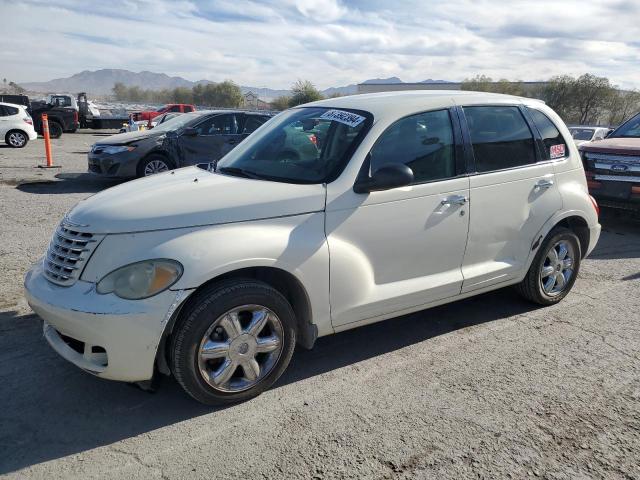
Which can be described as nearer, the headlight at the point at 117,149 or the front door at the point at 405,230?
the front door at the point at 405,230

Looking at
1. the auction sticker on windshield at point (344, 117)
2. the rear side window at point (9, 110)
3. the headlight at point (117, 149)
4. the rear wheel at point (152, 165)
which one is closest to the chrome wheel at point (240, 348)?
the auction sticker on windshield at point (344, 117)

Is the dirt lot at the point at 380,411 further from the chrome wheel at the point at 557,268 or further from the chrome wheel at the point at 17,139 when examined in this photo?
the chrome wheel at the point at 17,139

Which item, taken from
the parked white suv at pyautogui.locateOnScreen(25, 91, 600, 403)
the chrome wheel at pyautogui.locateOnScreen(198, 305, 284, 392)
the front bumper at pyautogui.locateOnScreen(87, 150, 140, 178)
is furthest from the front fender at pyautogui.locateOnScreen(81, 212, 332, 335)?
the front bumper at pyautogui.locateOnScreen(87, 150, 140, 178)

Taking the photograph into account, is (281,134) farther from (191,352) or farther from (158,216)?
(191,352)

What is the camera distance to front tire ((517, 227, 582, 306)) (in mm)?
4734

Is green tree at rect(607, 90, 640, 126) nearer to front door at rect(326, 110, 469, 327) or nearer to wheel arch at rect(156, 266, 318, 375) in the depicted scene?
front door at rect(326, 110, 469, 327)

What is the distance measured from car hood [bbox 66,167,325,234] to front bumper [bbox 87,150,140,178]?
7391 mm

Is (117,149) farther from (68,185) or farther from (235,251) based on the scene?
(235,251)

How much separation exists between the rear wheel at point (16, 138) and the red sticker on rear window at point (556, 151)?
18.7 meters

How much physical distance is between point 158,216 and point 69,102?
2982 cm

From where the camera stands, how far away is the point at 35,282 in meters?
3.33

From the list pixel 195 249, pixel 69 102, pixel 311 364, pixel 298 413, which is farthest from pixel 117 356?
pixel 69 102

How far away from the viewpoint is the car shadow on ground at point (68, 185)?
10.3 m

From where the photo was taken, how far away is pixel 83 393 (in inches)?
134
